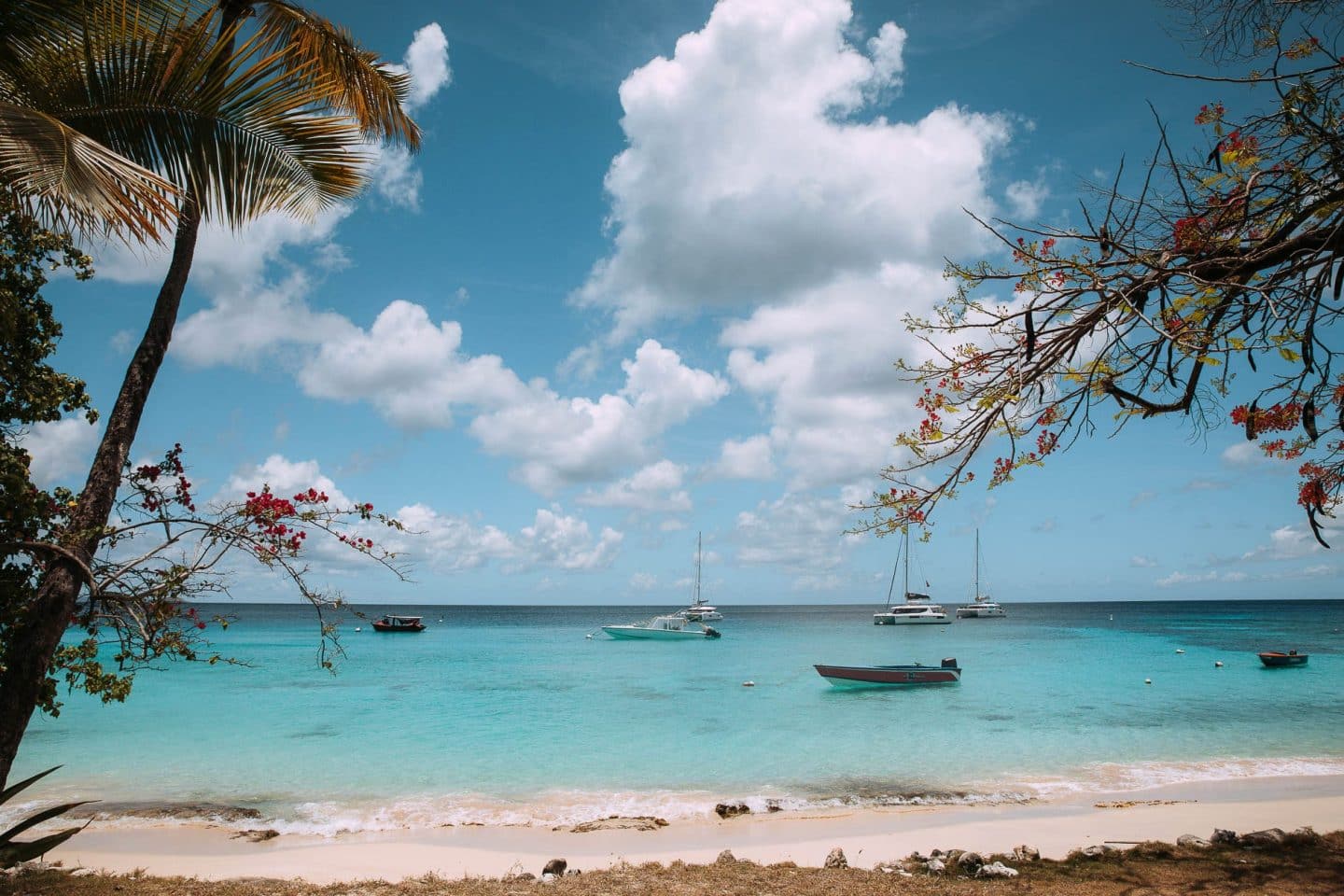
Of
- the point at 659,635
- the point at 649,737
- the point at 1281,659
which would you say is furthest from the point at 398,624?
the point at 1281,659

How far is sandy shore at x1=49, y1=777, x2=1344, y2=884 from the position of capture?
9203 mm

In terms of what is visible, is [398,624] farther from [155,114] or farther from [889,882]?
[155,114]

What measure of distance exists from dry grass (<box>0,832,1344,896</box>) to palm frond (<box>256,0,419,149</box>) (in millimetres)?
6044

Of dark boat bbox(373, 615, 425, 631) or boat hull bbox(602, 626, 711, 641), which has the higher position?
boat hull bbox(602, 626, 711, 641)

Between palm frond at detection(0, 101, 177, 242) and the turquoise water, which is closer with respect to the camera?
palm frond at detection(0, 101, 177, 242)

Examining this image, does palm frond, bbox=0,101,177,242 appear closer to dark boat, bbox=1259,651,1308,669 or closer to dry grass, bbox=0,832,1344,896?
dry grass, bbox=0,832,1344,896

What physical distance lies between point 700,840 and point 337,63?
32.3 feet

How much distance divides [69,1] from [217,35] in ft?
3.70

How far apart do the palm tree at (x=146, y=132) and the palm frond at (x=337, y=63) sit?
0.04 ft

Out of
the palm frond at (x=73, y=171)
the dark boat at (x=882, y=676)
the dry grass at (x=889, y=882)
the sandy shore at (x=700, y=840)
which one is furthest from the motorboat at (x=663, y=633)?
the palm frond at (x=73, y=171)

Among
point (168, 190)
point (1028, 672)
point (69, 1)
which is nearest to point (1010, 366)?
point (168, 190)

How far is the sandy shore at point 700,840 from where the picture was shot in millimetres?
9203

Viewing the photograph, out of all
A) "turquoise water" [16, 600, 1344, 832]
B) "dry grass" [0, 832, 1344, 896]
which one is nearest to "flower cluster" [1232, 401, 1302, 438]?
"dry grass" [0, 832, 1344, 896]

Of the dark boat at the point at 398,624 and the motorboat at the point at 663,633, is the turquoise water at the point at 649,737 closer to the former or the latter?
the motorboat at the point at 663,633
